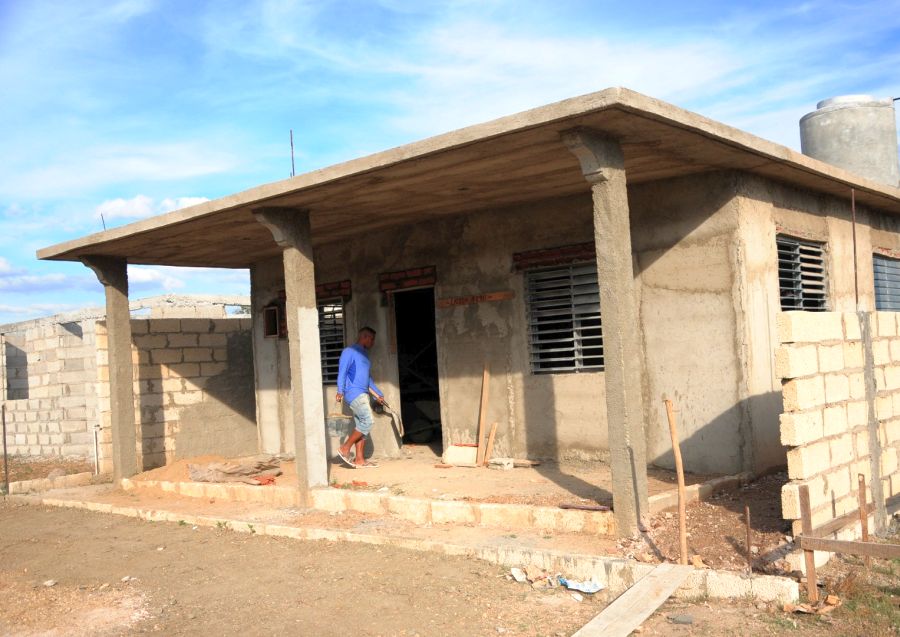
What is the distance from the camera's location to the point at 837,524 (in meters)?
5.80

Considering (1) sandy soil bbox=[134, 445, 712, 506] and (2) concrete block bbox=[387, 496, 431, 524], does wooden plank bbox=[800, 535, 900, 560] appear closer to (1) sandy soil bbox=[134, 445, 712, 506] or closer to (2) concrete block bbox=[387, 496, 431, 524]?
(1) sandy soil bbox=[134, 445, 712, 506]

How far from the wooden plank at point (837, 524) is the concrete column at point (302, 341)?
4.84 metres

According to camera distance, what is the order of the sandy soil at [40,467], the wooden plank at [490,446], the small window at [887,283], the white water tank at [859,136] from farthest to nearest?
the sandy soil at [40,467] < the white water tank at [859,136] < the small window at [887,283] < the wooden plank at [490,446]

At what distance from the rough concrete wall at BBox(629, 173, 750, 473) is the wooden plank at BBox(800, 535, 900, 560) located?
299 centimetres

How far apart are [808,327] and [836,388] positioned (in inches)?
25.0

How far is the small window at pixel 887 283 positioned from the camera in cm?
1090

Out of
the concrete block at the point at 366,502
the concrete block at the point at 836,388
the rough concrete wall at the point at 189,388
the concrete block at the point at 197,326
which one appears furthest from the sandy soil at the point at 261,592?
the concrete block at the point at 197,326

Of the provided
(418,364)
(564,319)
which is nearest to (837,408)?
(564,319)

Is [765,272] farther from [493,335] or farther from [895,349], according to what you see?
[493,335]

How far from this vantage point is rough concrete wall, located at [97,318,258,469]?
11875 mm

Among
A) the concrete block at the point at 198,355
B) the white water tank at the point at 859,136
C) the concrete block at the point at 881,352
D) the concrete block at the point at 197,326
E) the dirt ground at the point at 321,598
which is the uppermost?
the white water tank at the point at 859,136

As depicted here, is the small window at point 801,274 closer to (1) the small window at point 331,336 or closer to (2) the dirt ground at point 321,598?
(2) the dirt ground at point 321,598

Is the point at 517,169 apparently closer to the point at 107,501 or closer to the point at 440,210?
the point at 440,210

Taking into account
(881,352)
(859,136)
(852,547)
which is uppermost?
(859,136)
